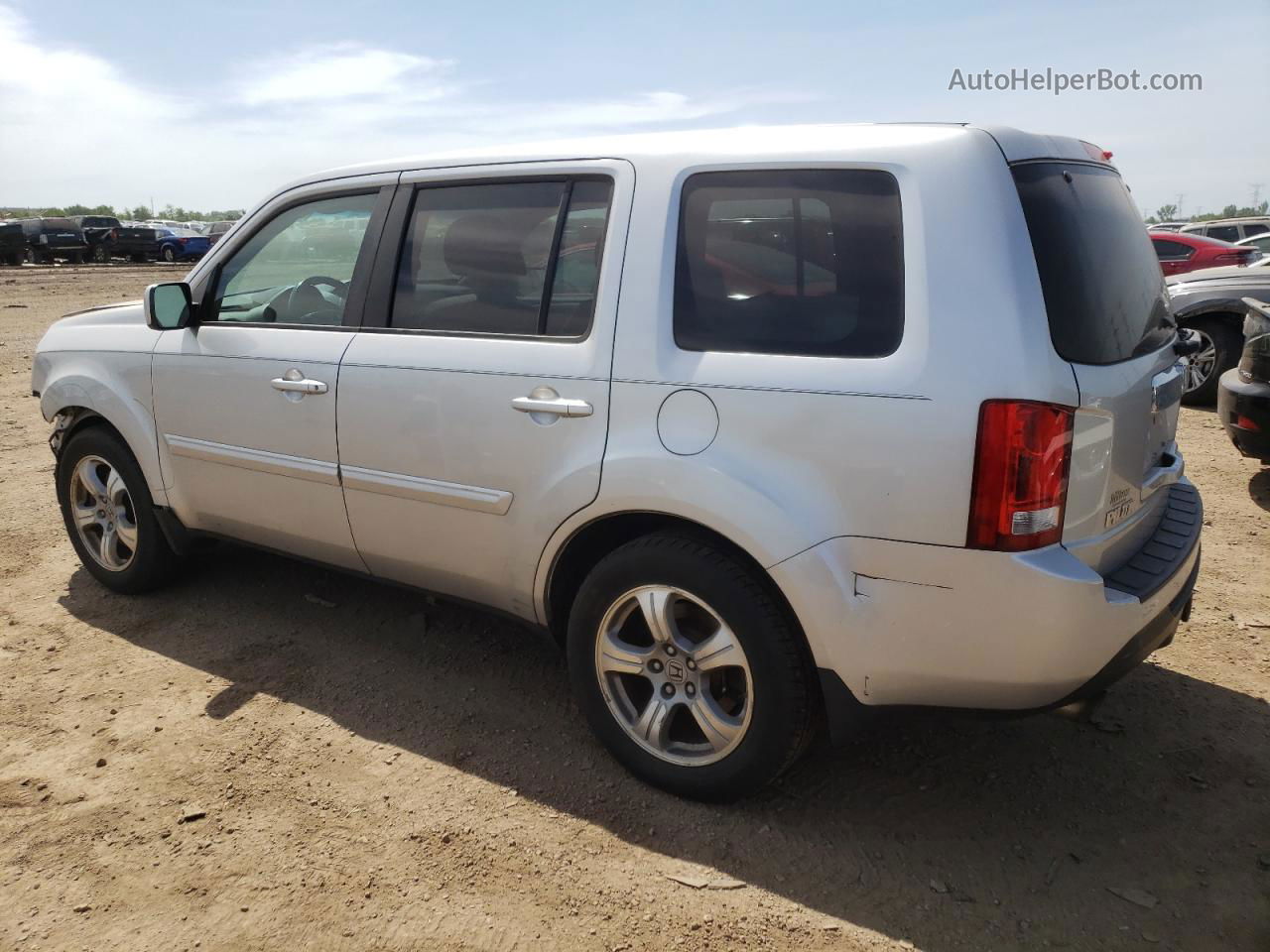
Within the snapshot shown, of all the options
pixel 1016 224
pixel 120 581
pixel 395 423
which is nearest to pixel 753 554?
pixel 1016 224

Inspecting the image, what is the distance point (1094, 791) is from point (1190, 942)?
652 millimetres

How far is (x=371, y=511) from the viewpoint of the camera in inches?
136

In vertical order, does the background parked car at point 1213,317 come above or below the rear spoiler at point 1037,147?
below

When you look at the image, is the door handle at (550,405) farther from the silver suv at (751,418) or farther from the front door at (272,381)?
the front door at (272,381)

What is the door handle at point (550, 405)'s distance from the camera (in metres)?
2.84

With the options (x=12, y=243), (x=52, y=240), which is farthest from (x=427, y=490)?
(x=52, y=240)

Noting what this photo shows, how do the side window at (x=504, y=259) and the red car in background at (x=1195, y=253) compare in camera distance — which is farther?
the red car in background at (x=1195, y=253)

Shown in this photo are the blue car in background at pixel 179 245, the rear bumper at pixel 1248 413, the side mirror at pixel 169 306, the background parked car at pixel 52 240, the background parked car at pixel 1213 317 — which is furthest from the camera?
the blue car in background at pixel 179 245

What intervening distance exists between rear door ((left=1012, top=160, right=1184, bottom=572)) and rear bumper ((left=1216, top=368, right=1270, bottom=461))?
3339 mm

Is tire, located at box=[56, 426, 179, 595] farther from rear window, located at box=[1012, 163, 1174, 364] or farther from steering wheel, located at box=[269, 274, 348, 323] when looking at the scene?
rear window, located at box=[1012, 163, 1174, 364]

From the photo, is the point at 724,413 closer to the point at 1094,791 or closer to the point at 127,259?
the point at 1094,791

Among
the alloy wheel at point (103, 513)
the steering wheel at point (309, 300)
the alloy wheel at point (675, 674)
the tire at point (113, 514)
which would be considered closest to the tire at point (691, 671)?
the alloy wheel at point (675, 674)

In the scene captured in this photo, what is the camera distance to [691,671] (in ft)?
9.28

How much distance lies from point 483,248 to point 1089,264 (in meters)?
1.83
